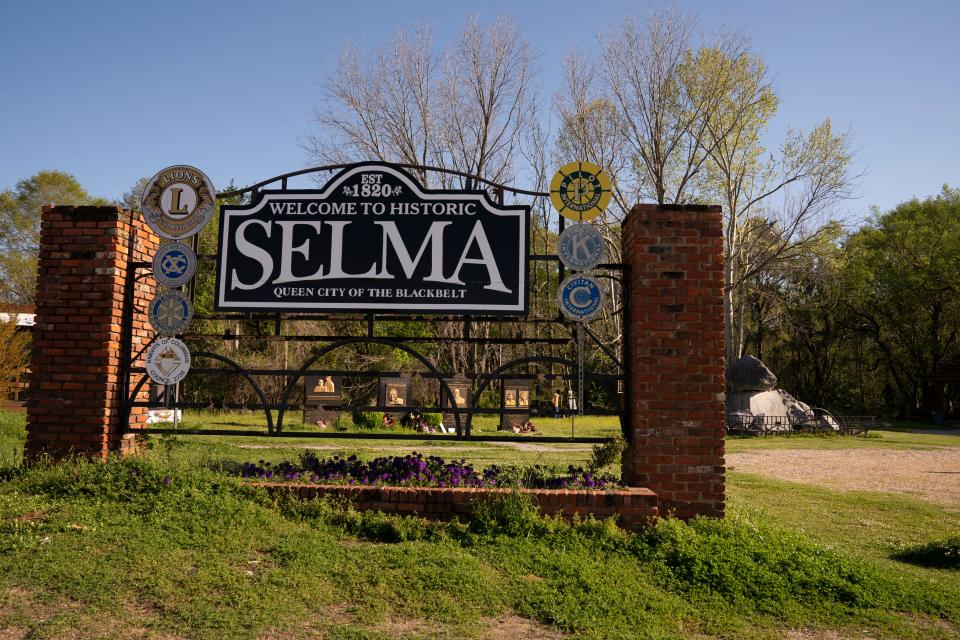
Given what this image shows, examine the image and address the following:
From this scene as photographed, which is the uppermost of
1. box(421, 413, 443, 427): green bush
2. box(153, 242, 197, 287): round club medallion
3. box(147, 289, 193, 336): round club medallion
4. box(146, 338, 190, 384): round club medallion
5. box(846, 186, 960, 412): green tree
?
box(846, 186, 960, 412): green tree

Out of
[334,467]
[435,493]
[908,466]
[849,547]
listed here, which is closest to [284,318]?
[334,467]

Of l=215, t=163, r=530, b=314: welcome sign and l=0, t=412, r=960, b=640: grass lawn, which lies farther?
l=215, t=163, r=530, b=314: welcome sign

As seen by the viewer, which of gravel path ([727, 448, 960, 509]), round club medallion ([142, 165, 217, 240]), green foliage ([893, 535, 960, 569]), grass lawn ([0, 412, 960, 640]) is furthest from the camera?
gravel path ([727, 448, 960, 509])

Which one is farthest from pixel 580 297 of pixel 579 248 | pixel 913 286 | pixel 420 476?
pixel 913 286

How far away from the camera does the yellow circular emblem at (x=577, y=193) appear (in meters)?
6.06

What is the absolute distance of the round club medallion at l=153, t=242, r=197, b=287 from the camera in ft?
20.1

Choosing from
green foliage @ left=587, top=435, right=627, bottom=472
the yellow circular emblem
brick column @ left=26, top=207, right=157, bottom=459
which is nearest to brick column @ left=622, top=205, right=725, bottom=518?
green foliage @ left=587, top=435, right=627, bottom=472

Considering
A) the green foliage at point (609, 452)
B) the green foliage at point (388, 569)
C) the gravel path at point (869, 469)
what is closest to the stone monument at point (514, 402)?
the green foliage at point (609, 452)

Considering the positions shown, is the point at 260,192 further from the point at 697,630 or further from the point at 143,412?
the point at 697,630

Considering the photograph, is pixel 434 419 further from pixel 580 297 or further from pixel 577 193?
pixel 577 193

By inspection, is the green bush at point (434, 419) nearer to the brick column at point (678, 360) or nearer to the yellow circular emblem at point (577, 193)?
the yellow circular emblem at point (577, 193)

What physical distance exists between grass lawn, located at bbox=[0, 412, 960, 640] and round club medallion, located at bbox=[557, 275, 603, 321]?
179cm

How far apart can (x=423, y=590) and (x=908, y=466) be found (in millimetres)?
12977

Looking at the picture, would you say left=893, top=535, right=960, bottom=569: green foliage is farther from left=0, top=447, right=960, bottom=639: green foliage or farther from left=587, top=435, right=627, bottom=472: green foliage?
left=587, top=435, right=627, bottom=472: green foliage
